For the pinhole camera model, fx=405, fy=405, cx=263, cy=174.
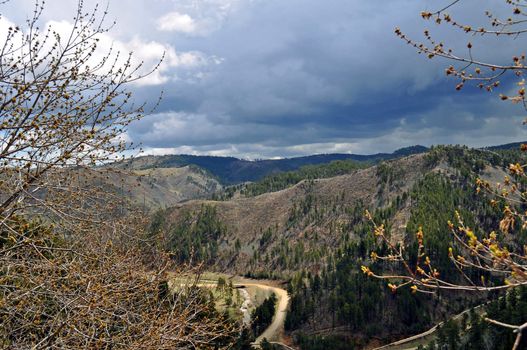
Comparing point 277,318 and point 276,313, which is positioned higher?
point 276,313

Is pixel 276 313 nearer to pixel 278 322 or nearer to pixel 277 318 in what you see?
pixel 277 318

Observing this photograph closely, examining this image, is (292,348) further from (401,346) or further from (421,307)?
(421,307)

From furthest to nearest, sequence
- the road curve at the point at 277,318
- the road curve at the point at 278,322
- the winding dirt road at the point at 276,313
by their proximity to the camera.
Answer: the road curve at the point at 278,322 < the road curve at the point at 277,318 < the winding dirt road at the point at 276,313

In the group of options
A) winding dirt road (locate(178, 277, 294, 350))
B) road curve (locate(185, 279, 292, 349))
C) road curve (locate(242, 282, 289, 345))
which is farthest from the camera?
road curve (locate(242, 282, 289, 345))

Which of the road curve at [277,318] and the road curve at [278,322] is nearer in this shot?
the road curve at [277,318]

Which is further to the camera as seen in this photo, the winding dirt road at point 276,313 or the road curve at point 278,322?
the road curve at point 278,322

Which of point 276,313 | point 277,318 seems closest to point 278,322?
point 277,318

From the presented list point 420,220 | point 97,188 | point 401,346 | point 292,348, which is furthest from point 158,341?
point 420,220

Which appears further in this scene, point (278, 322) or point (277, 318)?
point (277, 318)

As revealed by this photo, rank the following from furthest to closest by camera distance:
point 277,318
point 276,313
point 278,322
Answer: point 276,313 → point 277,318 → point 278,322

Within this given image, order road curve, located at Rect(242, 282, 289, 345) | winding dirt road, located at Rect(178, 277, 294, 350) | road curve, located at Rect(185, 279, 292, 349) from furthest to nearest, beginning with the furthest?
road curve, located at Rect(242, 282, 289, 345) → road curve, located at Rect(185, 279, 292, 349) → winding dirt road, located at Rect(178, 277, 294, 350)

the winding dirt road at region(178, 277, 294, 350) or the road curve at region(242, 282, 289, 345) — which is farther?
the road curve at region(242, 282, 289, 345)

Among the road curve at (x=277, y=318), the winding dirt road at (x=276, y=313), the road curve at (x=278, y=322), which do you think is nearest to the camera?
the winding dirt road at (x=276, y=313)

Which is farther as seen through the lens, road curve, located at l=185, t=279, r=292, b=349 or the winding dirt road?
road curve, located at l=185, t=279, r=292, b=349
